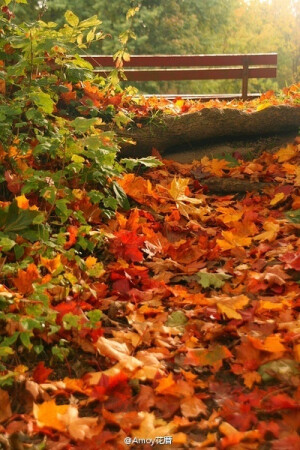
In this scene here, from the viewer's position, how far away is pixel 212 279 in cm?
304

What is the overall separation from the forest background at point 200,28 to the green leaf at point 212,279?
11.4 meters

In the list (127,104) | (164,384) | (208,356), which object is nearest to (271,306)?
(208,356)

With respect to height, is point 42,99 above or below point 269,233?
above

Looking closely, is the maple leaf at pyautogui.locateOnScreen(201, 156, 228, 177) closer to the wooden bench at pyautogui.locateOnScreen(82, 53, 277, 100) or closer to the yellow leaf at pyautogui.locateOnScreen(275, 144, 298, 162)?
the yellow leaf at pyautogui.locateOnScreen(275, 144, 298, 162)

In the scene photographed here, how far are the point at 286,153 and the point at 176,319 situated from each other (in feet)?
9.22

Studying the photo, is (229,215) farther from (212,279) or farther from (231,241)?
(212,279)

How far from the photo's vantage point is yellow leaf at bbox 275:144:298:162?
5.00m

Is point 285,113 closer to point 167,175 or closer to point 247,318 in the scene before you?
point 167,175

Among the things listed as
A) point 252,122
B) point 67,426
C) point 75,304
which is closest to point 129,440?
point 67,426

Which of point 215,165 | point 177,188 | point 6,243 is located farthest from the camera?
point 215,165

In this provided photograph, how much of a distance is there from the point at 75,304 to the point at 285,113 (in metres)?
3.66

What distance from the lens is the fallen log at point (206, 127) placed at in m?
4.91

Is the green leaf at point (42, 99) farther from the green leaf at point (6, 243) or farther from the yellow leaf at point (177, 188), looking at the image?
the yellow leaf at point (177, 188)

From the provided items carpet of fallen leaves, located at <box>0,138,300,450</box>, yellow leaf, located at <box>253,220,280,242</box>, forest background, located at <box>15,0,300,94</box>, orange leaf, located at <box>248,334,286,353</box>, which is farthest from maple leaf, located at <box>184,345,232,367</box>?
forest background, located at <box>15,0,300,94</box>
